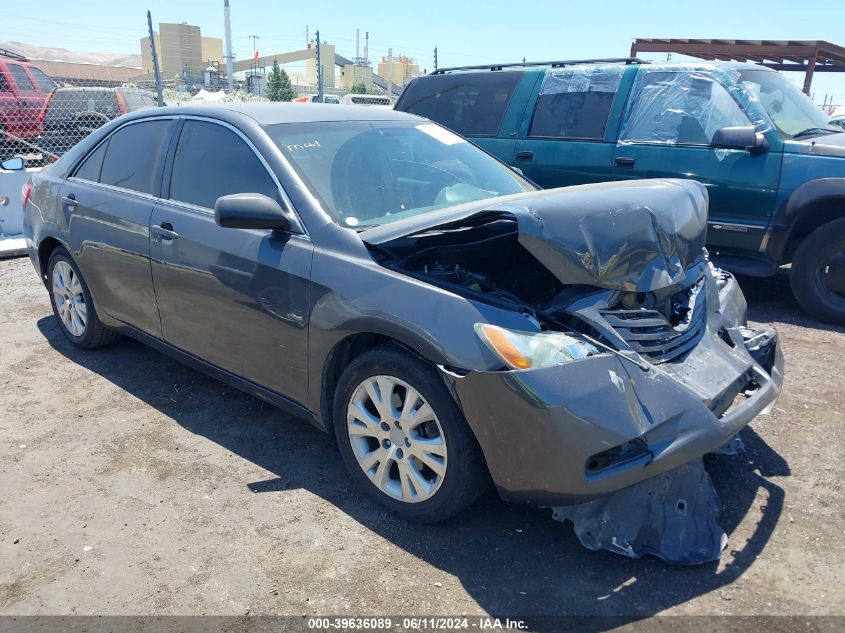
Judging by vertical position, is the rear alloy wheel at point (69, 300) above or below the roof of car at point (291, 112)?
below

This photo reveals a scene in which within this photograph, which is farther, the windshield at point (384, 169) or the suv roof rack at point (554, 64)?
the suv roof rack at point (554, 64)

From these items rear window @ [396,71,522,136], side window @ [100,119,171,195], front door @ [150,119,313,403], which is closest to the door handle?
front door @ [150,119,313,403]

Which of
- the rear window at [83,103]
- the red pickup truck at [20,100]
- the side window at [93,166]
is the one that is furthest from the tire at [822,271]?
the red pickup truck at [20,100]

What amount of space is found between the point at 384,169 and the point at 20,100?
15.4 metres

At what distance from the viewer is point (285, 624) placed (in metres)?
2.44

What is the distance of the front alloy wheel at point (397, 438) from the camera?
9.27 feet

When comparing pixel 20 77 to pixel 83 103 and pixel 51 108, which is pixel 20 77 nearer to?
pixel 51 108

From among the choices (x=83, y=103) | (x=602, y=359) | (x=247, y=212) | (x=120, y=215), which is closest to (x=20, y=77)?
(x=83, y=103)

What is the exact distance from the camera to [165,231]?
3.90 metres

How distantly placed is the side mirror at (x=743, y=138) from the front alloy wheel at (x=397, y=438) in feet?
13.2

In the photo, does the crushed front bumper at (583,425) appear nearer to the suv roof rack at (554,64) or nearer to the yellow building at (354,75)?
the suv roof rack at (554,64)

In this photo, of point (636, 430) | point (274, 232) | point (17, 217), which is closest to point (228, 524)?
point (274, 232)

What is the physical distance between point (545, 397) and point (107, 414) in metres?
2.89

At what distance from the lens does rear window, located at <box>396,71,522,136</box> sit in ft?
22.7
